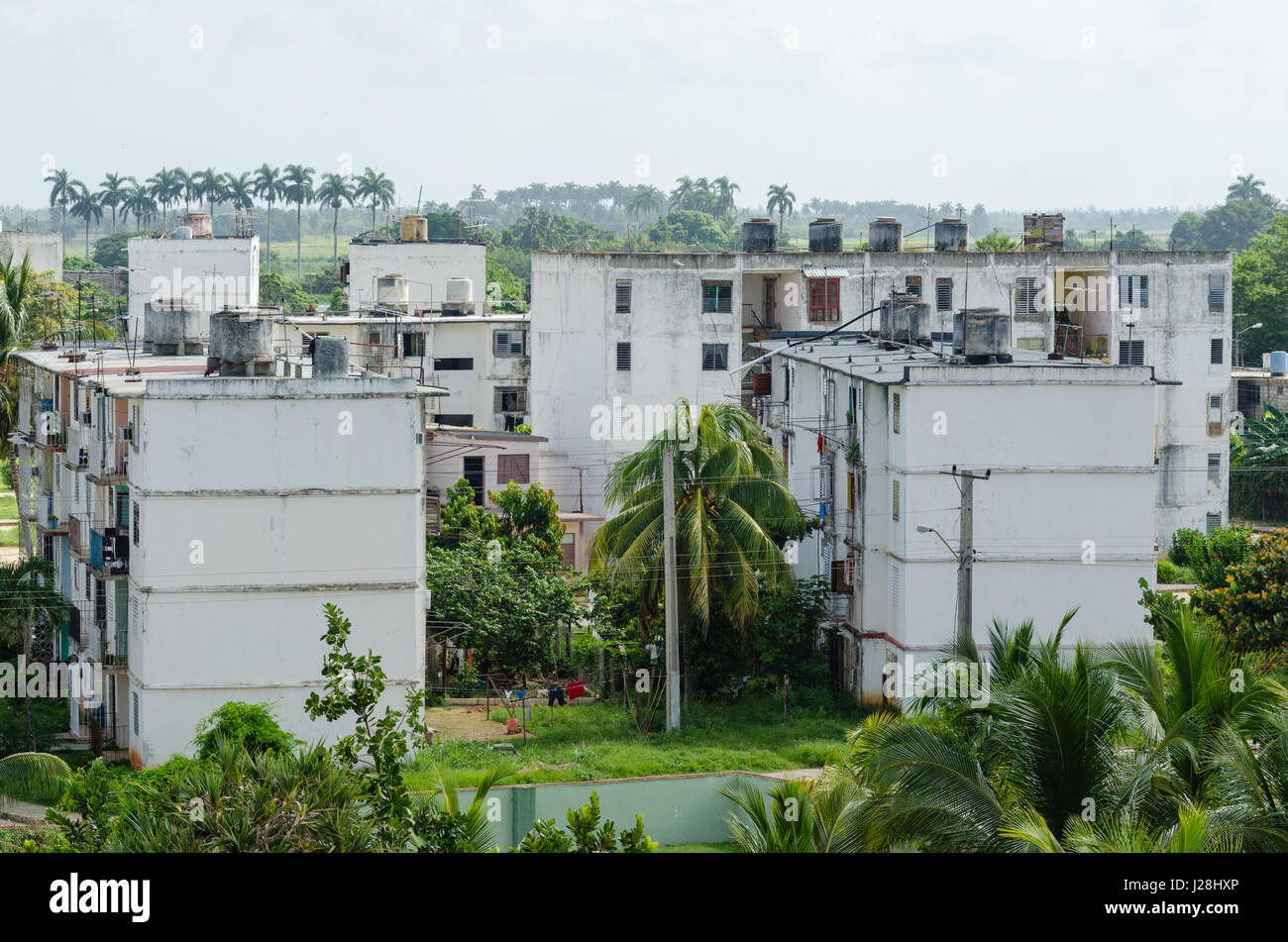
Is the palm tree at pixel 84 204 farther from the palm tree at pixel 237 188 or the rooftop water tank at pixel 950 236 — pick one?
the rooftop water tank at pixel 950 236

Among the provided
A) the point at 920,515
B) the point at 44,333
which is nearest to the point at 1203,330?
the point at 920,515

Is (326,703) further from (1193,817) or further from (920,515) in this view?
(920,515)

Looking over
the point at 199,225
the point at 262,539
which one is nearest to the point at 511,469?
the point at 262,539

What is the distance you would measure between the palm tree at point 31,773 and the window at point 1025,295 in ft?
147

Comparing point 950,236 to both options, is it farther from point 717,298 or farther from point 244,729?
point 244,729

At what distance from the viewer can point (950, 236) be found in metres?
A: 71.0

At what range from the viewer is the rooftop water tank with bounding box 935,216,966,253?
70.4m

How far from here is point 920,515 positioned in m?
42.8

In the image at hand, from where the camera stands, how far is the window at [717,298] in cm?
6631

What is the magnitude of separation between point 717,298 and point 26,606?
30.8 metres

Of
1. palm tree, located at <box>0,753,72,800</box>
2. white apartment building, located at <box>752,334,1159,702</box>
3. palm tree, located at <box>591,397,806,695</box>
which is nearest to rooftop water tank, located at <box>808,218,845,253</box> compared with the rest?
white apartment building, located at <box>752,334,1159,702</box>

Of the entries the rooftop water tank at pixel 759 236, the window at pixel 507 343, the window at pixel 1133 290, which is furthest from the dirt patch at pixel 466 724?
the window at pixel 1133 290

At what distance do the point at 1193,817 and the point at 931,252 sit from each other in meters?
52.6

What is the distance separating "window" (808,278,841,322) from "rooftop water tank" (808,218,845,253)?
1.85 meters
